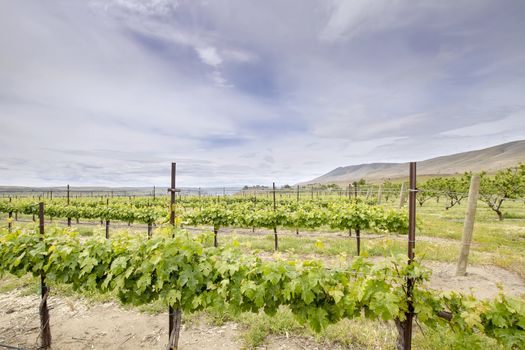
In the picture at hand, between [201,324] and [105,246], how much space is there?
7.86 feet

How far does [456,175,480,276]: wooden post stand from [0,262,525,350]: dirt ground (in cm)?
97

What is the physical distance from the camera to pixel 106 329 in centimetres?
482

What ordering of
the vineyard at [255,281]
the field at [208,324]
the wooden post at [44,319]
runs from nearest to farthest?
the vineyard at [255,281] → the field at [208,324] → the wooden post at [44,319]

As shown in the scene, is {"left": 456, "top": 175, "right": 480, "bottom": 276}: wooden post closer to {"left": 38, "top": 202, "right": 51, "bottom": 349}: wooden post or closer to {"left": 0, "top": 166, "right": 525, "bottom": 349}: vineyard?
{"left": 0, "top": 166, "right": 525, "bottom": 349}: vineyard

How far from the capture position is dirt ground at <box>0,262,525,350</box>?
14.3 feet

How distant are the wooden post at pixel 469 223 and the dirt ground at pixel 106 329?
97 centimetres

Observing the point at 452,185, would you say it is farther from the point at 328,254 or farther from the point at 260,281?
the point at 260,281

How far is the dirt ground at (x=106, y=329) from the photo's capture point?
4.35m

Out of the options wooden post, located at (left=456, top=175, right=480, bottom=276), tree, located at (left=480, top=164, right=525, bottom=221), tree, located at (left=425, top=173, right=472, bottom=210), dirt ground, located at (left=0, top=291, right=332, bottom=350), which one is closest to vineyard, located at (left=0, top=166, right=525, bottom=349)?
dirt ground, located at (left=0, top=291, right=332, bottom=350)

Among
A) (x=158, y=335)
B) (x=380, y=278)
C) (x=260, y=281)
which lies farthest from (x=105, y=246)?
(x=380, y=278)

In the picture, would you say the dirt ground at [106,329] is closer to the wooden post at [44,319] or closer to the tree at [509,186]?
the wooden post at [44,319]

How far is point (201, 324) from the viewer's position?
4.93m

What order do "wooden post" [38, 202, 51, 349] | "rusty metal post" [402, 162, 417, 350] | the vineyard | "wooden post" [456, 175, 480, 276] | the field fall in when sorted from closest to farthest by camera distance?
the vineyard
"rusty metal post" [402, 162, 417, 350]
the field
"wooden post" [38, 202, 51, 349]
"wooden post" [456, 175, 480, 276]

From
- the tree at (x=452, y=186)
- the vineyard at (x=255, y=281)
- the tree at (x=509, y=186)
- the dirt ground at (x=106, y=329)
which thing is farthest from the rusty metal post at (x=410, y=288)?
the tree at (x=452, y=186)
